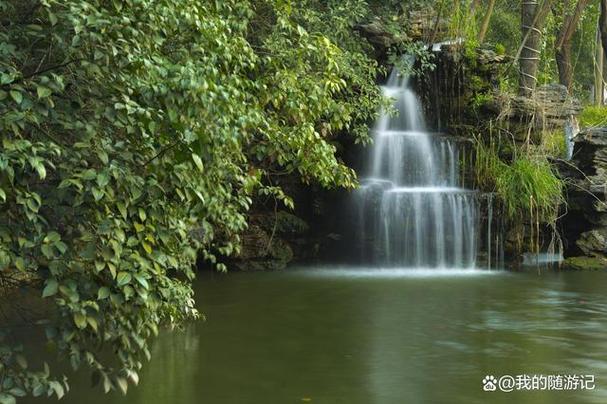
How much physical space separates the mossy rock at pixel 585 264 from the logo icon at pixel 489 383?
7215 millimetres

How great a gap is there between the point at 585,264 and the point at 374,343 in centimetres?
677

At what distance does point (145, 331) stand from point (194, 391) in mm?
1428

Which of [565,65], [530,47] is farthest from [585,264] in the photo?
[565,65]

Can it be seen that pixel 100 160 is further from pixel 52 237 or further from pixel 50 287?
pixel 50 287

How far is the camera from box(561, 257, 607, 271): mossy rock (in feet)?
42.0

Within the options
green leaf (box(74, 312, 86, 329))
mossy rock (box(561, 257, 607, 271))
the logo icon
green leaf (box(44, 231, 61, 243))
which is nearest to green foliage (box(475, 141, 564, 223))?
mossy rock (box(561, 257, 607, 271))

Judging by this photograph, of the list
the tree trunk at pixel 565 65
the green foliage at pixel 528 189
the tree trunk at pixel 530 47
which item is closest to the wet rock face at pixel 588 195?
the green foliage at pixel 528 189

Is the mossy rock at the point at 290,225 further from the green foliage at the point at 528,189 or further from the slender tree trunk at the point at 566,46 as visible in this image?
the slender tree trunk at the point at 566,46

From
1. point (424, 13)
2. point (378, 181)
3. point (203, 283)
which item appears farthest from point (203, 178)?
point (424, 13)

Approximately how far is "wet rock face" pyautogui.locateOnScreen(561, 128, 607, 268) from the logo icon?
25.1 feet

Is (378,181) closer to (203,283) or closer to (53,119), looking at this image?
(203,283)

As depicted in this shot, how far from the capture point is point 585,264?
12844 millimetres

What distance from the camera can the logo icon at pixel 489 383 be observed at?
234 inches

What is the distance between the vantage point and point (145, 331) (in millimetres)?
4465
